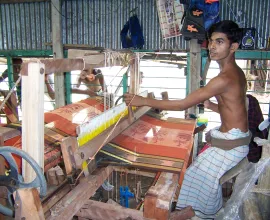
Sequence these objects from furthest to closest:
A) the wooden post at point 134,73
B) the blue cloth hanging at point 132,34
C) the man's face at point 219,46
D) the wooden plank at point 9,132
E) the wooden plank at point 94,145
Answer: the blue cloth hanging at point 132,34
the wooden post at point 134,73
the man's face at point 219,46
the wooden plank at point 9,132
the wooden plank at point 94,145

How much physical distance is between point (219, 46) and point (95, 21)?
152 inches

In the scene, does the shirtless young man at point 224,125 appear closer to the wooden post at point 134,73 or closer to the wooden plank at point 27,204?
the wooden post at point 134,73

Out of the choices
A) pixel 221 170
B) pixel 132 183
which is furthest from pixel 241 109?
pixel 132 183

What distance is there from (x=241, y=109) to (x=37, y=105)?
5.77 feet

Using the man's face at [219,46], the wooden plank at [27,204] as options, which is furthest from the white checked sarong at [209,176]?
the wooden plank at [27,204]

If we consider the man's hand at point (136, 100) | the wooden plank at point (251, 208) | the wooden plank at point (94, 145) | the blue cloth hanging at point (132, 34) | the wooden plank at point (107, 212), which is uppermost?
the blue cloth hanging at point (132, 34)

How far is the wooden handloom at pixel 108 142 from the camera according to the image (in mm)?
1723

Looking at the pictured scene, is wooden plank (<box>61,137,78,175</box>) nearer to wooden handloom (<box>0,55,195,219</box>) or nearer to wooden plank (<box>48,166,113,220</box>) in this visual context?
wooden handloom (<box>0,55,195,219</box>)

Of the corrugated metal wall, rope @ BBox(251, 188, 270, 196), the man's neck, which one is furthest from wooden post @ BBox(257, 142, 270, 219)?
the corrugated metal wall

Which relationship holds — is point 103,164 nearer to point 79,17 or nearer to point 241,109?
point 241,109

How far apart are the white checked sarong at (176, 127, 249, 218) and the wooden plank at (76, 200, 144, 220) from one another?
0.81 m

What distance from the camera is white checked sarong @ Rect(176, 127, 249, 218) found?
8.04 feet

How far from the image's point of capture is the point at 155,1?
17.6 ft

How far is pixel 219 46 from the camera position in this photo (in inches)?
96.3
